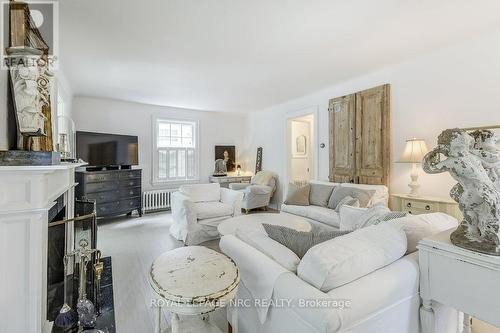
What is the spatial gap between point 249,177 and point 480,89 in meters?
4.68

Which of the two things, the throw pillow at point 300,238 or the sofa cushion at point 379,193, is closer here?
the throw pillow at point 300,238

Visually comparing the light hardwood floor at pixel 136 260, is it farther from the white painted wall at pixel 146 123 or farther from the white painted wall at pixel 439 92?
the white painted wall at pixel 439 92

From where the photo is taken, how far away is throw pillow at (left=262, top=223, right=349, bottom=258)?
52.4 inches

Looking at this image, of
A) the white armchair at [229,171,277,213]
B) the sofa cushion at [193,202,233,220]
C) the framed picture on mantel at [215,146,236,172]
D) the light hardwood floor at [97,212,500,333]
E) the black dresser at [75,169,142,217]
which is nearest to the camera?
the light hardwood floor at [97,212,500,333]

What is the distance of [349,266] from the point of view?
3.37 ft

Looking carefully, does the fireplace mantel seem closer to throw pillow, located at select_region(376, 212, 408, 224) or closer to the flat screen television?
throw pillow, located at select_region(376, 212, 408, 224)

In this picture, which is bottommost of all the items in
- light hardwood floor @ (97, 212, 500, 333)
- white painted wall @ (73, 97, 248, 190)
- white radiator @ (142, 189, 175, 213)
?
light hardwood floor @ (97, 212, 500, 333)

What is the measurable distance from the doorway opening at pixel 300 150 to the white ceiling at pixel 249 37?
1711mm

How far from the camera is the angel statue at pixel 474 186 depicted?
1062 millimetres

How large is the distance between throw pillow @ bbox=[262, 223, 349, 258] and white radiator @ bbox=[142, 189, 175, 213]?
4.50 metres

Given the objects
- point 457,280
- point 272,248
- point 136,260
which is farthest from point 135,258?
point 457,280

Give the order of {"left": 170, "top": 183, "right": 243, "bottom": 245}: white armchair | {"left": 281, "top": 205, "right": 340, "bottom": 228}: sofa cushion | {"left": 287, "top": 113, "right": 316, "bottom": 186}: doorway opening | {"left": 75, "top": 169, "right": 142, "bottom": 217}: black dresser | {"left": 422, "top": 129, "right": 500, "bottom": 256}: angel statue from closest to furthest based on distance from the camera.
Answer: {"left": 422, "top": 129, "right": 500, "bottom": 256}: angel statue
{"left": 281, "top": 205, "right": 340, "bottom": 228}: sofa cushion
{"left": 170, "top": 183, "right": 243, "bottom": 245}: white armchair
{"left": 75, "top": 169, "right": 142, "bottom": 217}: black dresser
{"left": 287, "top": 113, "right": 316, "bottom": 186}: doorway opening

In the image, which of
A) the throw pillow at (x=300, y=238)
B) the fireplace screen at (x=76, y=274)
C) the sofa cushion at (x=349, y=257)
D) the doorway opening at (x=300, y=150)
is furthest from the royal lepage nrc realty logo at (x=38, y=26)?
the doorway opening at (x=300, y=150)

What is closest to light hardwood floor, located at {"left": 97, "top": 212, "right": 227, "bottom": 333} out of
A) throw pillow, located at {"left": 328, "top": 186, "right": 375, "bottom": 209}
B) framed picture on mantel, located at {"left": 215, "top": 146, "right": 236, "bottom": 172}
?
framed picture on mantel, located at {"left": 215, "top": 146, "right": 236, "bottom": 172}
